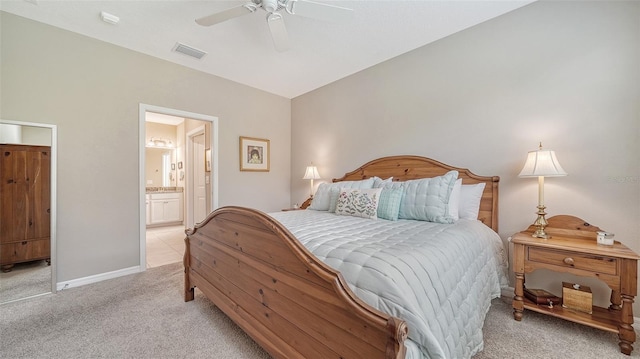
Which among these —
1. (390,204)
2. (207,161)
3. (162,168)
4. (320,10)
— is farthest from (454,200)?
(162,168)

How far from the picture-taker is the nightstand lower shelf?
5.13 feet

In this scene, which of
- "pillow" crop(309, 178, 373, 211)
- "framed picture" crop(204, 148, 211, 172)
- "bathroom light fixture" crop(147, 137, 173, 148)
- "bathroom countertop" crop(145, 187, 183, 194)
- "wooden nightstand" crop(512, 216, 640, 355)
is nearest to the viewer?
"wooden nightstand" crop(512, 216, 640, 355)

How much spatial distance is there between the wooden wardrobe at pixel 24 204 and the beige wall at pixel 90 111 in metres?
0.11

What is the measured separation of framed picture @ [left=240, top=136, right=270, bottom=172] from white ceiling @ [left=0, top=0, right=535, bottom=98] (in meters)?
1.10

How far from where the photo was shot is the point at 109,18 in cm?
231

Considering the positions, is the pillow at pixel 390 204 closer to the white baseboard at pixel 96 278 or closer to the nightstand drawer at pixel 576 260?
the nightstand drawer at pixel 576 260

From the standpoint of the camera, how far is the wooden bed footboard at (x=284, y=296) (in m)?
0.88

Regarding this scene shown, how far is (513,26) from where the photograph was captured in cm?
225

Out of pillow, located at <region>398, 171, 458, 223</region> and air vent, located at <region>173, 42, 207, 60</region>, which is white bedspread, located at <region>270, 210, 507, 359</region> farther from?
air vent, located at <region>173, 42, 207, 60</region>

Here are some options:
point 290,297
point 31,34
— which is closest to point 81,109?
point 31,34

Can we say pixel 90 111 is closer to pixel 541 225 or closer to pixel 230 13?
pixel 230 13

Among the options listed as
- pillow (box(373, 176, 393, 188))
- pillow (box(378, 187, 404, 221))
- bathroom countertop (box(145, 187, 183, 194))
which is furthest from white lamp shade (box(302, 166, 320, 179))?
bathroom countertop (box(145, 187, 183, 194))

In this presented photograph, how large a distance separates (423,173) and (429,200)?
0.70 metres

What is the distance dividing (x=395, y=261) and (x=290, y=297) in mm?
549
